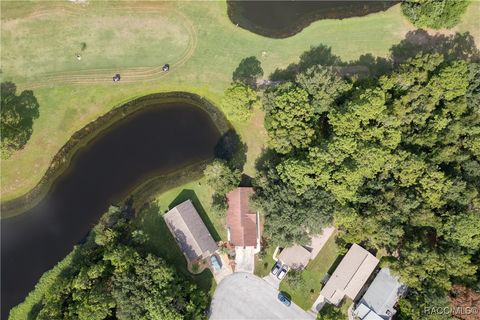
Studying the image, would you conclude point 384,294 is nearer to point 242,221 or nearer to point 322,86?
point 242,221

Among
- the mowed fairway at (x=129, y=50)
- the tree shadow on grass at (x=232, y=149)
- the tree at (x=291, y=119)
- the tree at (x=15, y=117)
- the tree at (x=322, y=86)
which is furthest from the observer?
the mowed fairway at (x=129, y=50)

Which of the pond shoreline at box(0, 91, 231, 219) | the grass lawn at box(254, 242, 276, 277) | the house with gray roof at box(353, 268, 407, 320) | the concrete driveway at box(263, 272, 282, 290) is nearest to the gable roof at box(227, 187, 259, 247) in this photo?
the grass lawn at box(254, 242, 276, 277)

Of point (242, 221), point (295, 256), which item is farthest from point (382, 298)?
point (242, 221)

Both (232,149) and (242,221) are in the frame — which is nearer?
(242,221)

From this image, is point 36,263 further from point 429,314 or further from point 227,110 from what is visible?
point 429,314

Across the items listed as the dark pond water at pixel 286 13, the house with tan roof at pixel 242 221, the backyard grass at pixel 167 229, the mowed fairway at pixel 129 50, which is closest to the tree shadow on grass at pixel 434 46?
the mowed fairway at pixel 129 50

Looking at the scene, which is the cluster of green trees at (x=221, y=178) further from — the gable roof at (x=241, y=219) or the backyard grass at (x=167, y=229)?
the backyard grass at (x=167, y=229)
